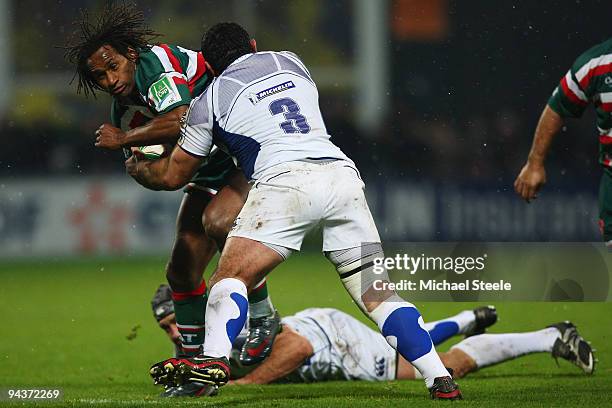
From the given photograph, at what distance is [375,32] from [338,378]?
1161cm

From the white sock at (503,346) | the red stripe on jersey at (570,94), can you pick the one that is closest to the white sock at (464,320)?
the white sock at (503,346)

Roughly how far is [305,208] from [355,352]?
1461 mm

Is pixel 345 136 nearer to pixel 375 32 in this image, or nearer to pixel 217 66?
pixel 375 32

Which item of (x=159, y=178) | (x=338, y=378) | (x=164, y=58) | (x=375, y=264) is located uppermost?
(x=164, y=58)

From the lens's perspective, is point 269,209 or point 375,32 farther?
point 375,32

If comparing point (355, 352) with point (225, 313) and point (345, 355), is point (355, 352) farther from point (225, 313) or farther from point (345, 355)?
point (225, 313)

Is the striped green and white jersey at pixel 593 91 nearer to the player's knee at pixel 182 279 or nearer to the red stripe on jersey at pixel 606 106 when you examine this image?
the red stripe on jersey at pixel 606 106

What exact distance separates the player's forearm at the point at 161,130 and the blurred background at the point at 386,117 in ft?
24.1

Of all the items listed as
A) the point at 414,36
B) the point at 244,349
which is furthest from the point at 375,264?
the point at 414,36

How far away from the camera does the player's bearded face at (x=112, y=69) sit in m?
6.24

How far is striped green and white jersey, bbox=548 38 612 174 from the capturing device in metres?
6.07

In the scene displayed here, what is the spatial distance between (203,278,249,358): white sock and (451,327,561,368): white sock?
1877mm

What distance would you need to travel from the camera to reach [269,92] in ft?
18.6

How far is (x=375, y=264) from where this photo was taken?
5.61 meters
